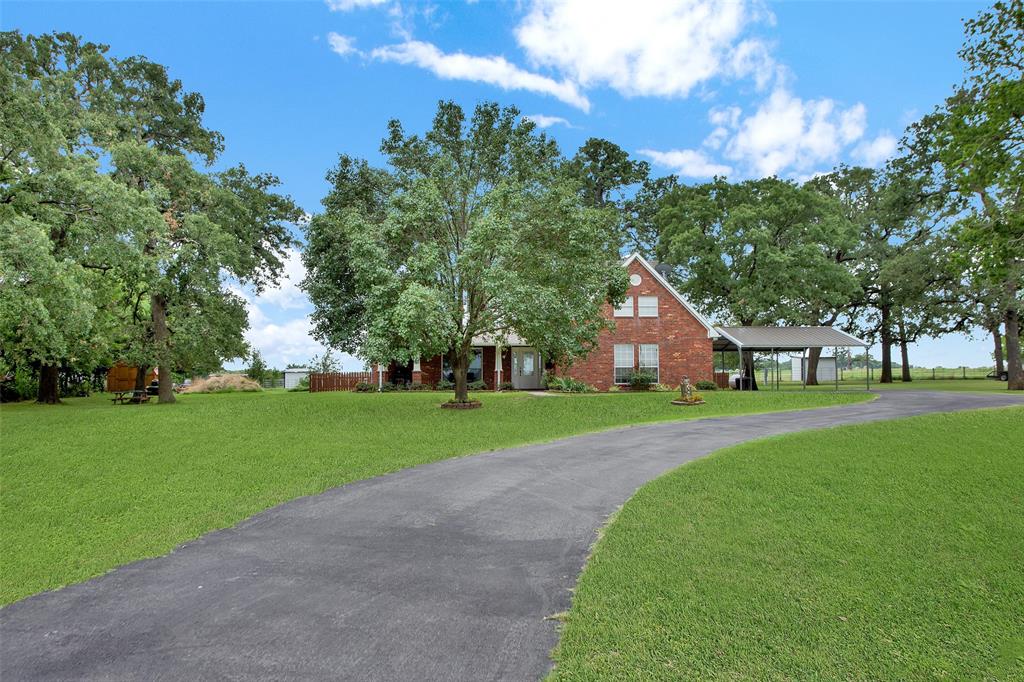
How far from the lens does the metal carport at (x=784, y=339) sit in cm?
2941

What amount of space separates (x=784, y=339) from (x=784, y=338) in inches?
7.8

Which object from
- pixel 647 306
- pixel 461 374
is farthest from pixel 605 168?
pixel 461 374

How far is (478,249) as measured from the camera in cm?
1792

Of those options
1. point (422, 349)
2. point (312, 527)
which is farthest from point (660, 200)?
point (312, 527)

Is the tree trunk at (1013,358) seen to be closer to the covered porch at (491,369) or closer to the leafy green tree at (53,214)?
the covered porch at (491,369)

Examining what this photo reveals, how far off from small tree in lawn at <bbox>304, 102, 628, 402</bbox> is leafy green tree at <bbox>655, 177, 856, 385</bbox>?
17.1m

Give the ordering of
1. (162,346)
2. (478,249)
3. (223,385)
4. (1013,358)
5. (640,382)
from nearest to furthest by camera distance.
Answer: (478,249), (162,346), (640,382), (1013,358), (223,385)

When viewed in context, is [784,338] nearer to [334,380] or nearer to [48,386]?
[334,380]

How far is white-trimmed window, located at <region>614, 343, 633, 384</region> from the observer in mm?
30312

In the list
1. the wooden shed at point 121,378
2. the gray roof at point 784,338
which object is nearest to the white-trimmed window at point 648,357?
the gray roof at point 784,338

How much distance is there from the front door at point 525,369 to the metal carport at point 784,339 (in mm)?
10170

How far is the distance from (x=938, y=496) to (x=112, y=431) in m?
17.4

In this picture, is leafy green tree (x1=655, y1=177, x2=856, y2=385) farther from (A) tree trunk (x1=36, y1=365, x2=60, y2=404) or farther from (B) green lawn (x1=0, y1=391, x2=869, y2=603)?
(A) tree trunk (x1=36, y1=365, x2=60, y2=404)

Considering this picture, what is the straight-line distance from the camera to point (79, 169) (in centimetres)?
1791
